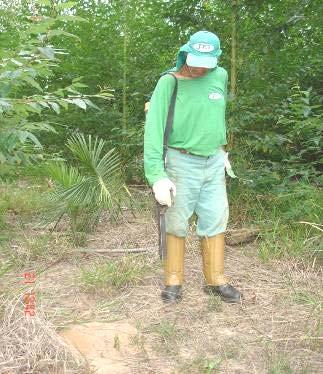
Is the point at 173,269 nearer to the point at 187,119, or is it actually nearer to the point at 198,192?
the point at 198,192

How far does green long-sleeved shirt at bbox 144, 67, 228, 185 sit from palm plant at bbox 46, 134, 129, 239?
1503 millimetres

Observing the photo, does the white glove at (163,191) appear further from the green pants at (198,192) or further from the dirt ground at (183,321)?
the dirt ground at (183,321)

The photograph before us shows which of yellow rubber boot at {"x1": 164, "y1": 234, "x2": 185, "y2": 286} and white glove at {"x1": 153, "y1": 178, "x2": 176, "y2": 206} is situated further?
yellow rubber boot at {"x1": 164, "y1": 234, "x2": 185, "y2": 286}

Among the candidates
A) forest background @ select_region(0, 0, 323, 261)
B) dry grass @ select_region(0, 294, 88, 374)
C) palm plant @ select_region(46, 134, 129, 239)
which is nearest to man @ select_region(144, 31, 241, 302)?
forest background @ select_region(0, 0, 323, 261)

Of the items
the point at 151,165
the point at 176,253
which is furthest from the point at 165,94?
the point at 176,253

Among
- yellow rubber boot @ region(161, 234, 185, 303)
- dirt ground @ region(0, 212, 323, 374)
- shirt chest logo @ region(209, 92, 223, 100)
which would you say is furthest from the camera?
yellow rubber boot @ region(161, 234, 185, 303)

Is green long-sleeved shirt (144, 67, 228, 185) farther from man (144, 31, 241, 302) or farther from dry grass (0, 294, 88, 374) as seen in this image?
dry grass (0, 294, 88, 374)

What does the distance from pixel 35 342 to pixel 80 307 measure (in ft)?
2.70

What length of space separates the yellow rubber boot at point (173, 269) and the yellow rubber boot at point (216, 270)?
0.18 metres

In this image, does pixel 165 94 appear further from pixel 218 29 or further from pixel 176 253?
pixel 218 29

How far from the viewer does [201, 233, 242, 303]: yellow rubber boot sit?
3.81 m

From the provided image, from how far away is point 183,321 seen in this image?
3494 millimetres

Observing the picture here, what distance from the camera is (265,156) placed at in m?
6.11

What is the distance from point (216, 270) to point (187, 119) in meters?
1.11
